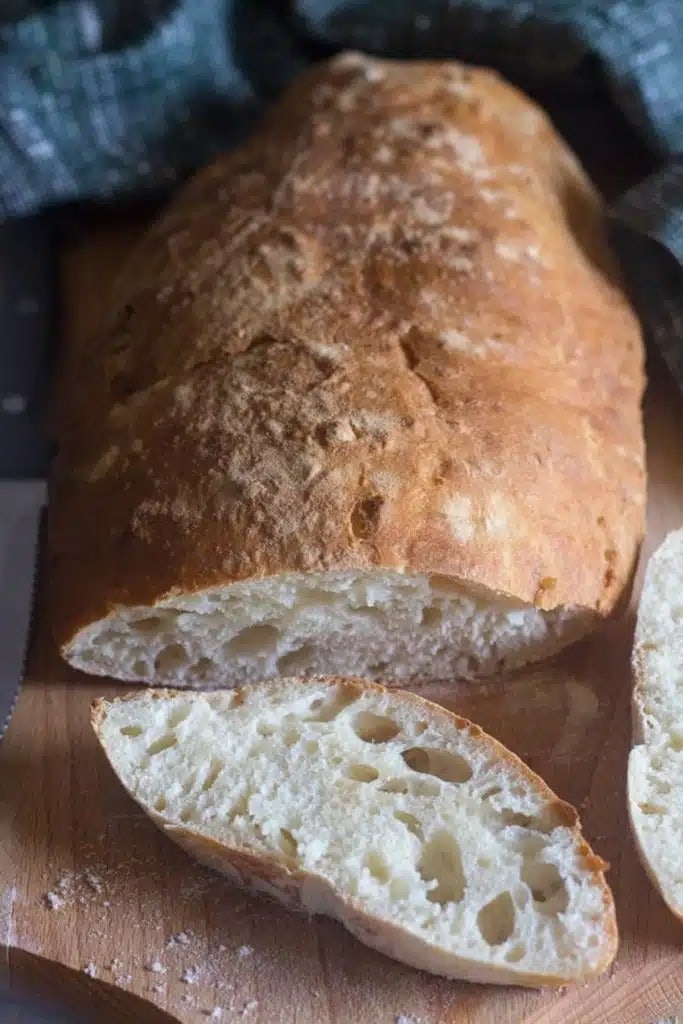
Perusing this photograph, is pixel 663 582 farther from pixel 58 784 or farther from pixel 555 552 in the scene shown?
pixel 58 784

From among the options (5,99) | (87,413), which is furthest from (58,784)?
(5,99)

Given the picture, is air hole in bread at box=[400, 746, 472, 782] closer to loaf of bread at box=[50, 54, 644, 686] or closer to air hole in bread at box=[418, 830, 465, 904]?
air hole in bread at box=[418, 830, 465, 904]

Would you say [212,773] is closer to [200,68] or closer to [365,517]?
[365,517]

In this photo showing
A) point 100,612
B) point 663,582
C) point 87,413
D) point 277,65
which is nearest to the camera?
point 100,612

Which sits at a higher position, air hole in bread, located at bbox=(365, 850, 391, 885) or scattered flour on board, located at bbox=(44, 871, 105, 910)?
air hole in bread, located at bbox=(365, 850, 391, 885)

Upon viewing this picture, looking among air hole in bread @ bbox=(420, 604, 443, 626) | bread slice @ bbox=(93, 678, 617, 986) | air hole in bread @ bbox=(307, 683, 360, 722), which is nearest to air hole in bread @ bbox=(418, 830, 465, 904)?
bread slice @ bbox=(93, 678, 617, 986)

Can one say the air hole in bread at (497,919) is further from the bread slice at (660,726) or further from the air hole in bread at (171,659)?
the air hole in bread at (171,659)

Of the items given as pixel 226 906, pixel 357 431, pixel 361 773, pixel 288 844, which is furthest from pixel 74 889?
pixel 357 431
